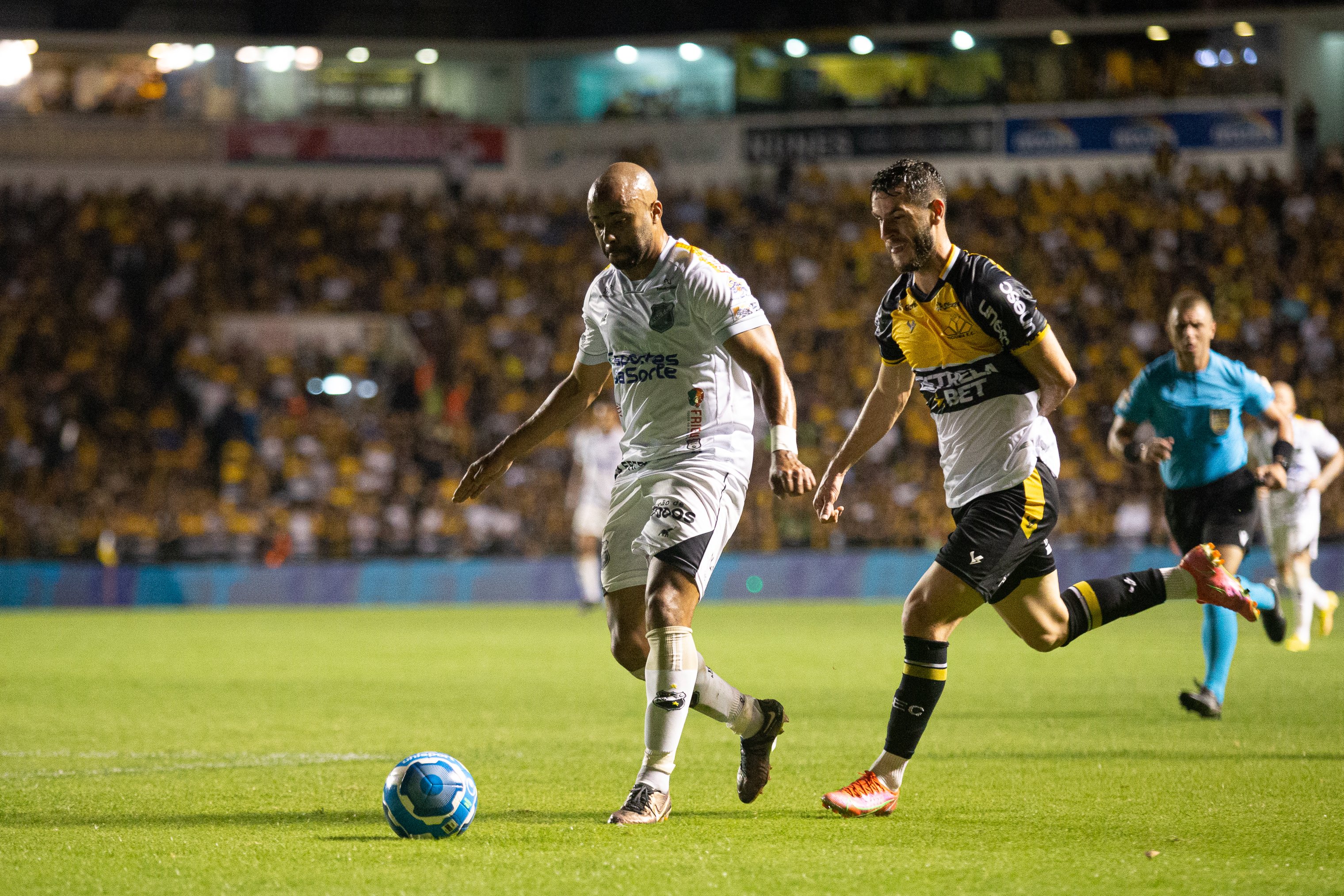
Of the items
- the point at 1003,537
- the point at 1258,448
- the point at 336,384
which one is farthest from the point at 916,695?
the point at 336,384

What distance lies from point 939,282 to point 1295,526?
28.4 feet

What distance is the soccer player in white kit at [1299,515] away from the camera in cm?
1355

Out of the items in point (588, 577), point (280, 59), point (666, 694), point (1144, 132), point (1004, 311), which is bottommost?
point (588, 577)

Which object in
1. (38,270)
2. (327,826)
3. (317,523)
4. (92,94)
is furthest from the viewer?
(92,94)

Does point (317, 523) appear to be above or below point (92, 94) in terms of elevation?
below

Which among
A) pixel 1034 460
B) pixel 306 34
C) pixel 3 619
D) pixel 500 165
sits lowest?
pixel 3 619

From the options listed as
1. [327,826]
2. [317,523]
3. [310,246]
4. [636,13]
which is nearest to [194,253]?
[310,246]

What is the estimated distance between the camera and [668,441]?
6.25 meters

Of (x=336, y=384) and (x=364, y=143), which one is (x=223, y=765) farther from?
(x=364, y=143)

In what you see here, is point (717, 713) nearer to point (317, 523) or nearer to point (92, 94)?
point (317, 523)

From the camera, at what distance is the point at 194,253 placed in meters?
29.5

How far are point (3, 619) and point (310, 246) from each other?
1179 cm

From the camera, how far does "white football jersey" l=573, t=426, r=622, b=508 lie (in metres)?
20.6

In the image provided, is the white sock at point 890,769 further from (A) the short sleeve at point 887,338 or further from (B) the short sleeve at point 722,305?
(B) the short sleeve at point 722,305
